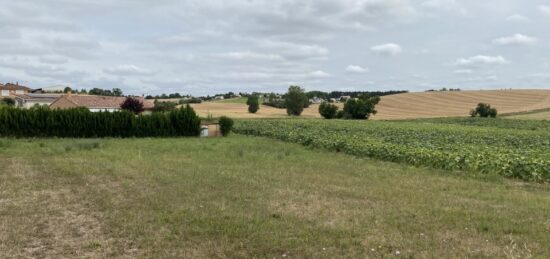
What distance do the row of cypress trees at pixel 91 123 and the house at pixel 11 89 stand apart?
96541 mm

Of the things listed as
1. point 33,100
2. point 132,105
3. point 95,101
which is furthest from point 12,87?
point 132,105

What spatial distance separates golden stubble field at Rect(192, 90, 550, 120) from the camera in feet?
271

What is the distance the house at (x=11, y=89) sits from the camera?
119625mm

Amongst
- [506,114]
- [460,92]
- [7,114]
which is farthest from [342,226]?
[460,92]

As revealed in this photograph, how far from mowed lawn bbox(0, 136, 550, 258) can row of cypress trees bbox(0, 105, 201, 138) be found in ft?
63.0

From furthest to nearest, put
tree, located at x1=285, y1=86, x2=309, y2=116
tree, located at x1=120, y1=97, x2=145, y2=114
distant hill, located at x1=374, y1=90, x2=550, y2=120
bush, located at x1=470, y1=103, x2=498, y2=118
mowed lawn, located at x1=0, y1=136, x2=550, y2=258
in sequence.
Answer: tree, located at x1=285, y1=86, x2=309, y2=116 < distant hill, located at x1=374, y1=90, x2=550, y2=120 < bush, located at x1=470, y1=103, x2=498, y2=118 < tree, located at x1=120, y1=97, x2=145, y2=114 < mowed lawn, located at x1=0, y1=136, x2=550, y2=258

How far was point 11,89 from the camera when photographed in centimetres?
12462

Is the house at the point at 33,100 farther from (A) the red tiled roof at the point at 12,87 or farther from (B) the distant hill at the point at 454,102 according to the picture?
(B) the distant hill at the point at 454,102

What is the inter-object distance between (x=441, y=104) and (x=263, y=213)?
3626 inches

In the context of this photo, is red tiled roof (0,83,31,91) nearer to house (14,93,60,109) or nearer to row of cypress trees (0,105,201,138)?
house (14,93,60,109)

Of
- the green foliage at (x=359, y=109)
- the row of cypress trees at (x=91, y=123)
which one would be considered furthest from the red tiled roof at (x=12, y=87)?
the row of cypress trees at (x=91, y=123)

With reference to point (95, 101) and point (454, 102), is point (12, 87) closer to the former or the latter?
point (95, 101)

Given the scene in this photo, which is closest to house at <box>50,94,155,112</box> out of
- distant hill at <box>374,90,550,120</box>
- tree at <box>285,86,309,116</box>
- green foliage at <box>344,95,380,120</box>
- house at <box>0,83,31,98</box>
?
tree at <box>285,86,309,116</box>

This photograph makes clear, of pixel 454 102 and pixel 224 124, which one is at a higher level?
pixel 454 102
